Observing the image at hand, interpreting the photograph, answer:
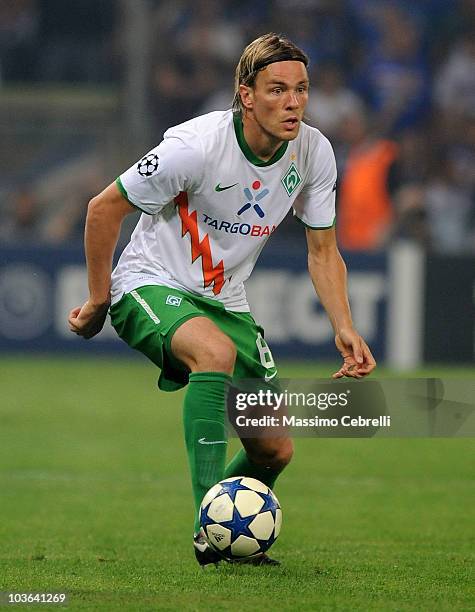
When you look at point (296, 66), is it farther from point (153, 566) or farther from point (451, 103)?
point (451, 103)

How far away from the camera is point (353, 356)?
15.0 feet

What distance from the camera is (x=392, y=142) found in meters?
14.0

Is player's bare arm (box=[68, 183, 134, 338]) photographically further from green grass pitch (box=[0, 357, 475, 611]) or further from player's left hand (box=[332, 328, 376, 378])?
green grass pitch (box=[0, 357, 475, 611])

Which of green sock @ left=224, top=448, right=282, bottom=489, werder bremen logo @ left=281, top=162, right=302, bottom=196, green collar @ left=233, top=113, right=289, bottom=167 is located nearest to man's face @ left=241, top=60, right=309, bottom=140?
green collar @ left=233, top=113, right=289, bottom=167

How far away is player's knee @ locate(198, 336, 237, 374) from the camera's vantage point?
434cm

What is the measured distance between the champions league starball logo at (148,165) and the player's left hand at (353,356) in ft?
2.90

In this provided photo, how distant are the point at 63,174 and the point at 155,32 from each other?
1.92 meters

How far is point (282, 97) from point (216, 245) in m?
0.59

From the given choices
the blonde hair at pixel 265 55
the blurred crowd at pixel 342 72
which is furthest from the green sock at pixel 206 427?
the blurred crowd at pixel 342 72

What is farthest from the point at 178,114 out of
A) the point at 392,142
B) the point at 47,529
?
the point at 47,529

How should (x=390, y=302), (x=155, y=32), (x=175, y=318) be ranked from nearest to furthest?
1. (x=175, y=318)
2. (x=390, y=302)
3. (x=155, y=32)

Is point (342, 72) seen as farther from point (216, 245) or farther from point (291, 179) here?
point (216, 245)

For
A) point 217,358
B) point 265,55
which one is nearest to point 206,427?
point 217,358

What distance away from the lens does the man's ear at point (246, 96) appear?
4.57 m
